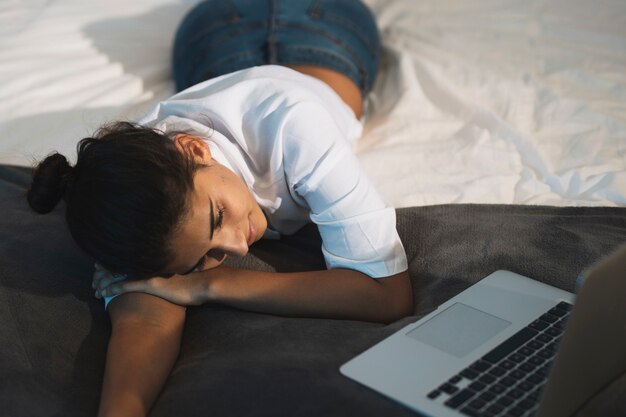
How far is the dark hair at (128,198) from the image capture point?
1015 mm

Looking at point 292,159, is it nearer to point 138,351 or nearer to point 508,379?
point 138,351

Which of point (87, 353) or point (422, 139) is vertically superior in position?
point (422, 139)

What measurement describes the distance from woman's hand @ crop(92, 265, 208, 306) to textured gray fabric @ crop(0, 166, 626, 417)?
4 centimetres

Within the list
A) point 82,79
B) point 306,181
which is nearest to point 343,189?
point 306,181

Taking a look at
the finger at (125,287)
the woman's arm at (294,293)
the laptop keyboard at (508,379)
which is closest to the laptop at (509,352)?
the laptop keyboard at (508,379)

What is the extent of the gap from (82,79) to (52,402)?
95 centimetres

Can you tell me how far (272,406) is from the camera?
93 cm

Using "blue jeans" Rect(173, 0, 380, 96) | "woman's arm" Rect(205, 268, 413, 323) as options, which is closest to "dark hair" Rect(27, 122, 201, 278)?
"woman's arm" Rect(205, 268, 413, 323)

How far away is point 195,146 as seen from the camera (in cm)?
121

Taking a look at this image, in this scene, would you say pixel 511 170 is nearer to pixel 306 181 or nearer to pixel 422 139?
pixel 422 139

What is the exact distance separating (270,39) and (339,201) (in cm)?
64

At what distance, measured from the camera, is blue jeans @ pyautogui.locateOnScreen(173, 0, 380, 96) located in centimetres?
171

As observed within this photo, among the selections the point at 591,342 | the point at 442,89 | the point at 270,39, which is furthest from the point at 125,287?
the point at 442,89

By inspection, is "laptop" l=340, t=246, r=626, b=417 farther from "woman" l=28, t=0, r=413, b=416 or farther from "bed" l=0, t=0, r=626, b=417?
"woman" l=28, t=0, r=413, b=416
